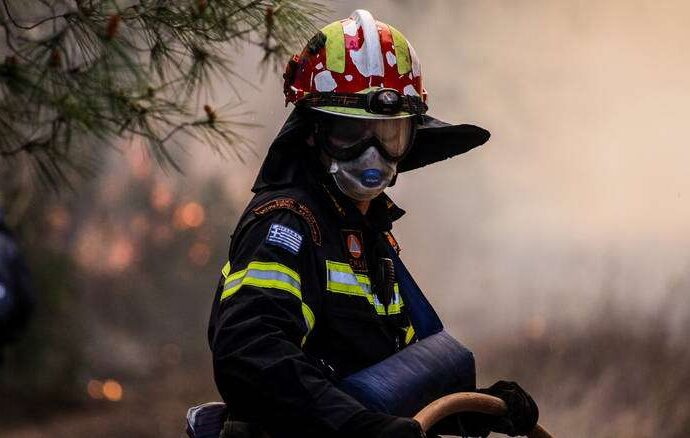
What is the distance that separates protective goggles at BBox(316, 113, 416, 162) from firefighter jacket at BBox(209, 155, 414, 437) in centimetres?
10

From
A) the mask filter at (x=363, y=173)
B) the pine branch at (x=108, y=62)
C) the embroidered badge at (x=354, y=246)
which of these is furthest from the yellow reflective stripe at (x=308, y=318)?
the pine branch at (x=108, y=62)

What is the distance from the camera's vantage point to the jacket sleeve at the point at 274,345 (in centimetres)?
296

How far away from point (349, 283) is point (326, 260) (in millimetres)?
87

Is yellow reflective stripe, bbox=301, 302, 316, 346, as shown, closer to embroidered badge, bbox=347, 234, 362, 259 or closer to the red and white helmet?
embroidered badge, bbox=347, 234, 362, 259

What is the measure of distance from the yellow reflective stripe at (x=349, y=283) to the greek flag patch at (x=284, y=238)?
0.36 ft

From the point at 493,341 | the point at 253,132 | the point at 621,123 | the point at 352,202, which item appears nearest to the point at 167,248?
the point at 253,132

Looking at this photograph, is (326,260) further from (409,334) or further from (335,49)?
(335,49)

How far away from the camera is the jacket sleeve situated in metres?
2.96

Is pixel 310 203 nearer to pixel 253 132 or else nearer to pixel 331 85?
pixel 331 85

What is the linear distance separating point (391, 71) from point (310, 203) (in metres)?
0.41

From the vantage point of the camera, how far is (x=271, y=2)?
4.57 meters

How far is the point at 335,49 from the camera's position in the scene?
134 inches

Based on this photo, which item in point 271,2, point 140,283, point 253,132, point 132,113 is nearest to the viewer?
point 132,113

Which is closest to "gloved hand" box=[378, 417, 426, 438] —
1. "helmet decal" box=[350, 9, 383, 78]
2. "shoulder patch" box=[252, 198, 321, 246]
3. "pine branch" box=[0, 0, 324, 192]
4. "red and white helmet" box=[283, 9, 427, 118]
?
"shoulder patch" box=[252, 198, 321, 246]
